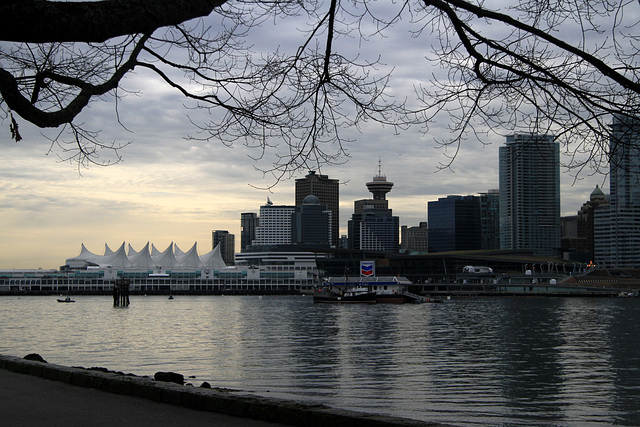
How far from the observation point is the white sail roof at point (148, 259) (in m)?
142

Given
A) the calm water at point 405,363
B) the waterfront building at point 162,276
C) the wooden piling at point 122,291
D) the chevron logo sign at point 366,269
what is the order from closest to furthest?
the calm water at point 405,363
the wooden piling at point 122,291
the chevron logo sign at point 366,269
the waterfront building at point 162,276

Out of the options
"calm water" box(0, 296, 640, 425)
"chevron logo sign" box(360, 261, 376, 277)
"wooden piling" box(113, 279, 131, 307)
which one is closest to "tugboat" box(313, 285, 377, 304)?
"chevron logo sign" box(360, 261, 376, 277)

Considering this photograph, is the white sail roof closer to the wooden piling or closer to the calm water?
the wooden piling

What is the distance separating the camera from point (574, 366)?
19.8 metres

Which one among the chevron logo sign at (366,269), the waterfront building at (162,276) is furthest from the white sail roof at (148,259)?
the chevron logo sign at (366,269)

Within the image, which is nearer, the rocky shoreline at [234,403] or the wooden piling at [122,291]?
the rocky shoreline at [234,403]

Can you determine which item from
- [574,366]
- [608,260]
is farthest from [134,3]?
[608,260]

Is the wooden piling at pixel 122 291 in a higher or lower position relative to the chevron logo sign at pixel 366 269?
lower

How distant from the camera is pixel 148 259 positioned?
144125 millimetres

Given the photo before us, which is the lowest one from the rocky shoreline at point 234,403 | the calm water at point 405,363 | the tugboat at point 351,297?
the tugboat at point 351,297

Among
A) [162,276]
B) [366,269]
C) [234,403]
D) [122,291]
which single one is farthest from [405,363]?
[162,276]

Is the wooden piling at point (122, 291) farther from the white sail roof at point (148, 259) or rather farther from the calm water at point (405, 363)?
the white sail roof at point (148, 259)

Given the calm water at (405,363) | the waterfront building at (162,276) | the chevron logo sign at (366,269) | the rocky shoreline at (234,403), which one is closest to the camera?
the rocky shoreline at (234,403)

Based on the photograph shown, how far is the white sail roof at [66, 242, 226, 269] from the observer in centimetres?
14250
